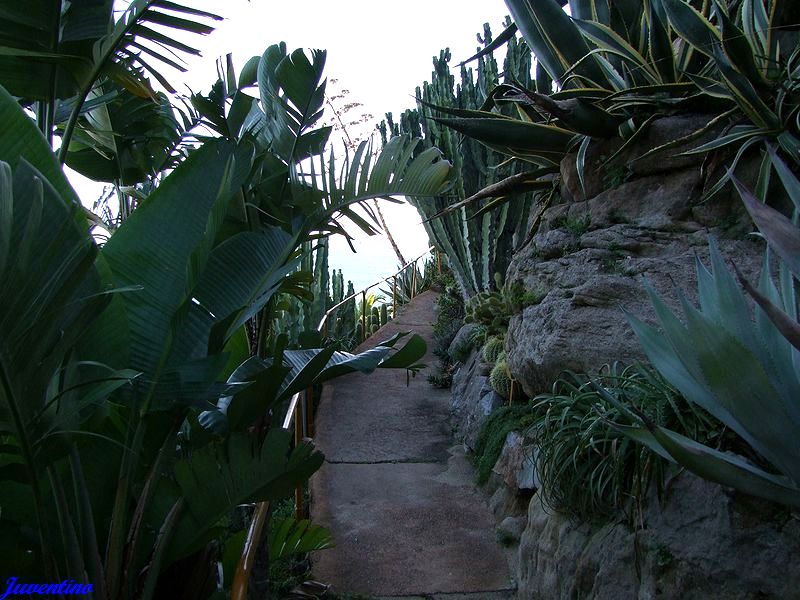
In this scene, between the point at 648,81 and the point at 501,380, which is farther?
the point at 501,380

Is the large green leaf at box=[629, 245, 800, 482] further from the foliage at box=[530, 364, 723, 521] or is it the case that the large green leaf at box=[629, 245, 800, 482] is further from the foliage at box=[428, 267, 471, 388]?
the foliage at box=[428, 267, 471, 388]

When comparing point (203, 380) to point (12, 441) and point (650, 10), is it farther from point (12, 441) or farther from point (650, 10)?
point (650, 10)

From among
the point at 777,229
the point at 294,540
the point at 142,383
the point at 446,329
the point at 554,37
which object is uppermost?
the point at 554,37

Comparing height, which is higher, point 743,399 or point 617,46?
point 617,46

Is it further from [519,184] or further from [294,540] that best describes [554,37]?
[294,540]

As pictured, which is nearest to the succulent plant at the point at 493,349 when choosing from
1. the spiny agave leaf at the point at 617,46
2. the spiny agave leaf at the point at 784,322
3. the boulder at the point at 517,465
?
the boulder at the point at 517,465

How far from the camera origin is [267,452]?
2.04 m

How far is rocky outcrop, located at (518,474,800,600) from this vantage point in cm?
225

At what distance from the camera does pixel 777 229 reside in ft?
6.06

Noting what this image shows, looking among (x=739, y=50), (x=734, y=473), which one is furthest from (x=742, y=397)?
(x=739, y=50)

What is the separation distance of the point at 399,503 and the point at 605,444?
2.55 meters

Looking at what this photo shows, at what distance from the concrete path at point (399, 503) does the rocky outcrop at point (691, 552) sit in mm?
1208

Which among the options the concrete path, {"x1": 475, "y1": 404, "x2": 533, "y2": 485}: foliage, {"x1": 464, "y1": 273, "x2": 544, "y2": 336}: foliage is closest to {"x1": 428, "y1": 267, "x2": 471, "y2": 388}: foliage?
the concrete path

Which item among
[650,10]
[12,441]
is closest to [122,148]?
[12,441]
